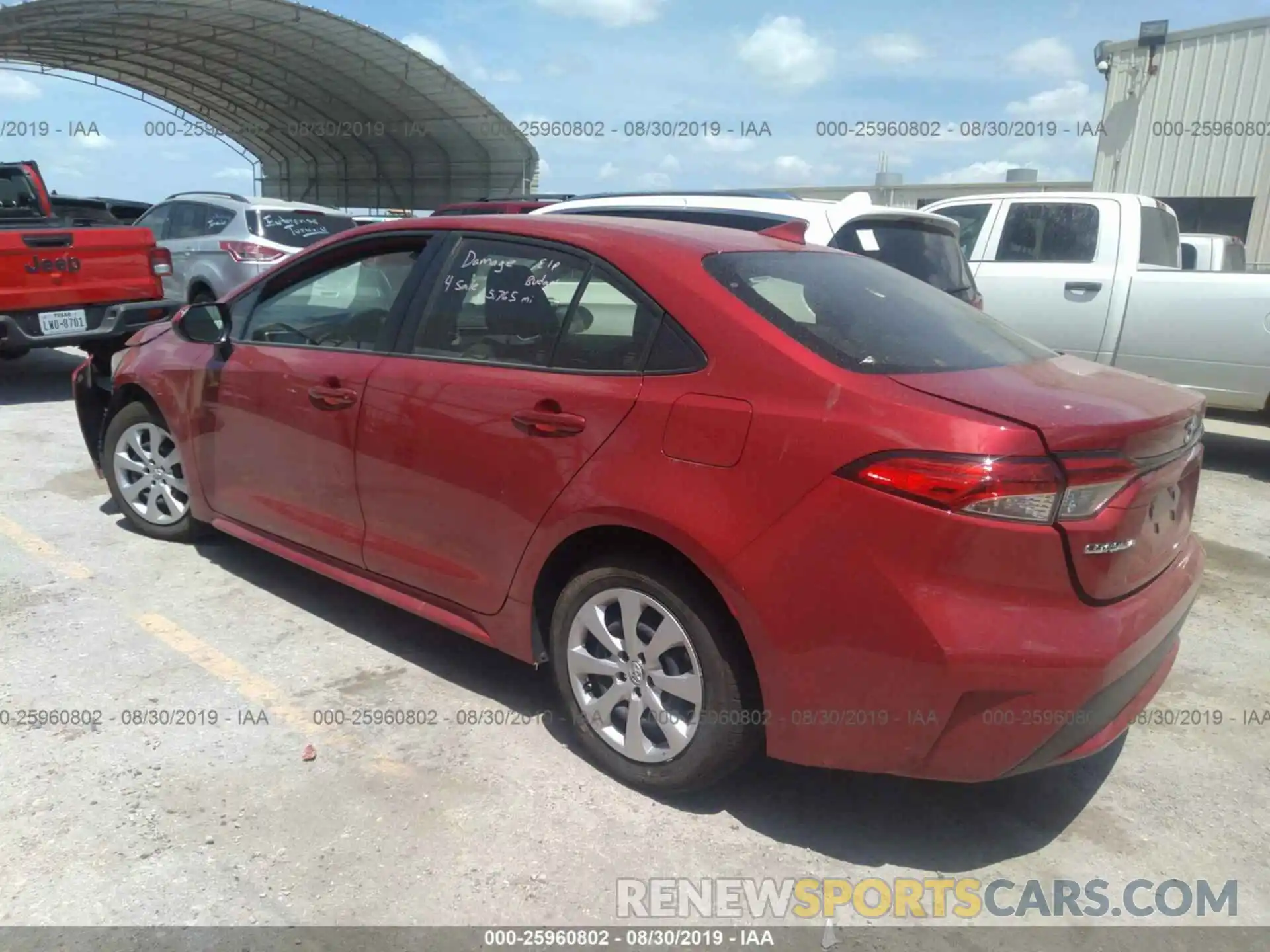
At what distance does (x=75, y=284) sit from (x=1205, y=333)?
8432 mm

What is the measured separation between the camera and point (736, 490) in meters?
2.55

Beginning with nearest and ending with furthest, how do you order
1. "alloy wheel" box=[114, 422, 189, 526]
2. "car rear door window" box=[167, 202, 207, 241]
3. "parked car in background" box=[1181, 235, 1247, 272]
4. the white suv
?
"alloy wheel" box=[114, 422, 189, 526] → the white suv → "parked car in background" box=[1181, 235, 1247, 272] → "car rear door window" box=[167, 202, 207, 241]

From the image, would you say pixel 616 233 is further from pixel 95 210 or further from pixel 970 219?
pixel 95 210

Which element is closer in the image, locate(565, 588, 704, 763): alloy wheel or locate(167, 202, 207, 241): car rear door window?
locate(565, 588, 704, 763): alloy wheel

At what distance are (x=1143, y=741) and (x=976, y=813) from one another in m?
0.83

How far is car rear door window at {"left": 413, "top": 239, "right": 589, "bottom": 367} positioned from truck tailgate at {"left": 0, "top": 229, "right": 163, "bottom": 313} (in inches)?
223

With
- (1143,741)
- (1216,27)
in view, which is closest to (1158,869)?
(1143,741)

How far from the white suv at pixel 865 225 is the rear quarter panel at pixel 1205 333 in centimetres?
178

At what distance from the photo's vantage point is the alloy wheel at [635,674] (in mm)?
2768

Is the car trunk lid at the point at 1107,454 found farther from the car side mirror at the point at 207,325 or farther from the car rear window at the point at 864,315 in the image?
the car side mirror at the point at 207,325

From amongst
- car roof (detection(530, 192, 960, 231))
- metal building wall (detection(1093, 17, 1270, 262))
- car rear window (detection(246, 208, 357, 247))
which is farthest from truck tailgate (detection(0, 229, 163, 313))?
metal building wall (detection(1093, 17, 1270, 262))

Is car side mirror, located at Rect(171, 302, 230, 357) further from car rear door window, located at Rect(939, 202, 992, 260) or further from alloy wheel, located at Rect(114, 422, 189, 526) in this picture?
car rear door window, located at Rect(939, 202, 992, 260)

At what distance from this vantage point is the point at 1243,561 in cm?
517

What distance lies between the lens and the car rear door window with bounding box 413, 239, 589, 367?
10.3ft
